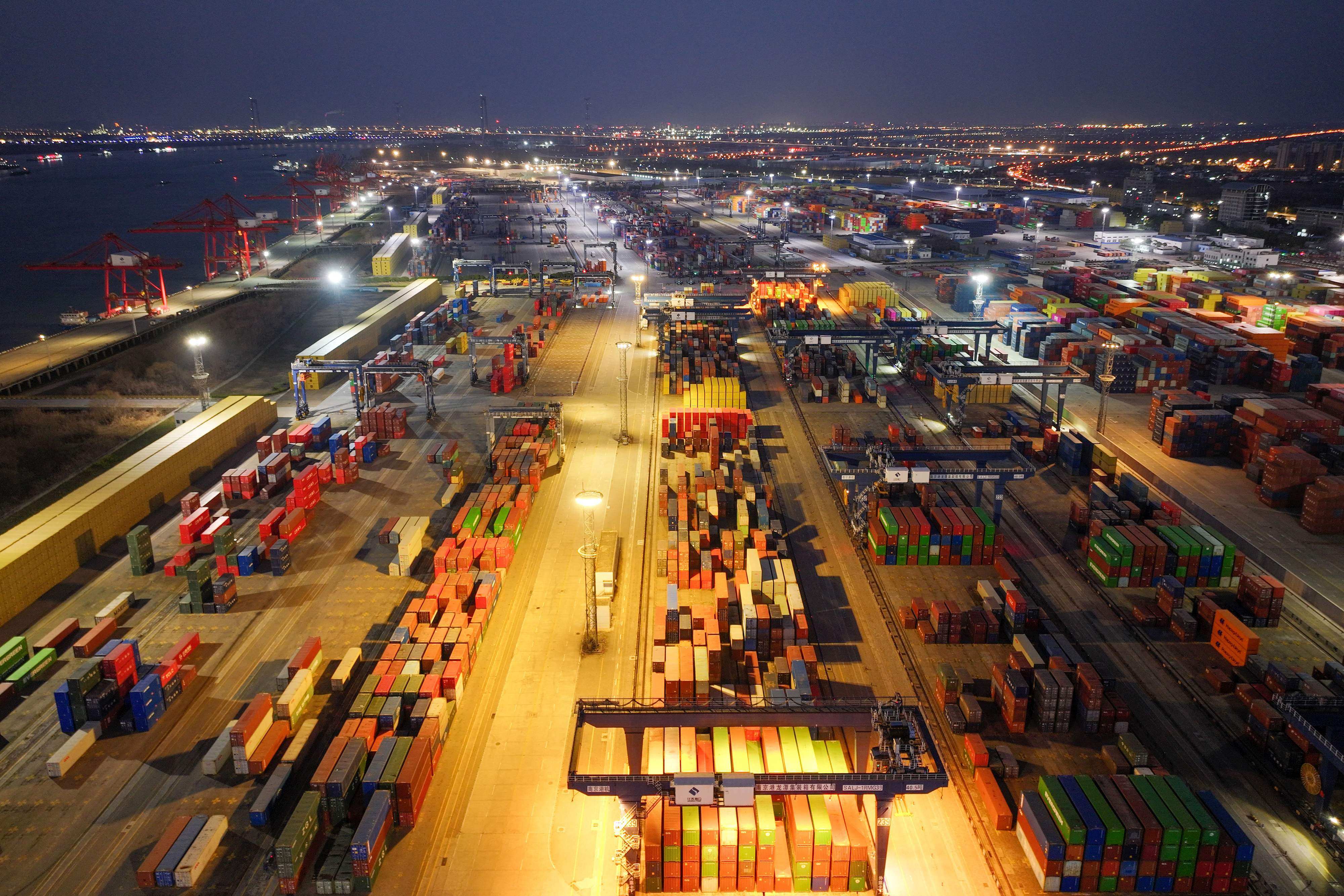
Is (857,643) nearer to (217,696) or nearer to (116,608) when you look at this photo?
(217,696)

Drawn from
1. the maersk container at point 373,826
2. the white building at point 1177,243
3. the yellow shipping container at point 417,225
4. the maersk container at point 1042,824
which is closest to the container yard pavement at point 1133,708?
the maersk container at point 1042,824

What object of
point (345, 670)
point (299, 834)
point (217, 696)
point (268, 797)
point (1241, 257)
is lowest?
point (217, 696)

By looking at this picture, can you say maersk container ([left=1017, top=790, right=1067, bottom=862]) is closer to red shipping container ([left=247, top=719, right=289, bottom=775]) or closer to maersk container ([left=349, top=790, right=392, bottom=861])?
maersk container ([left=349, top=790, right=392, bottom=861])

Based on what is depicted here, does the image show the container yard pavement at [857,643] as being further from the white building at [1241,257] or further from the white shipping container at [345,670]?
the white building at [1241,257]

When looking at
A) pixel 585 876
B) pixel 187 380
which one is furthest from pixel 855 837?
pixel 187 380

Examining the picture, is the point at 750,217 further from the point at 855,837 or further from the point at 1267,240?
the point at 855,837

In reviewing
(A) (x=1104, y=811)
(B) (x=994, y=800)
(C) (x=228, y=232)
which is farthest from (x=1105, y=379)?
(C) (x=228, y=232)

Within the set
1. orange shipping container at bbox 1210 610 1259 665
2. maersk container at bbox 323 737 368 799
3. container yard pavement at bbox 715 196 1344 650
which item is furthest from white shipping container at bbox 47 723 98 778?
container yard pavement at bbox 715 196 1344 650
